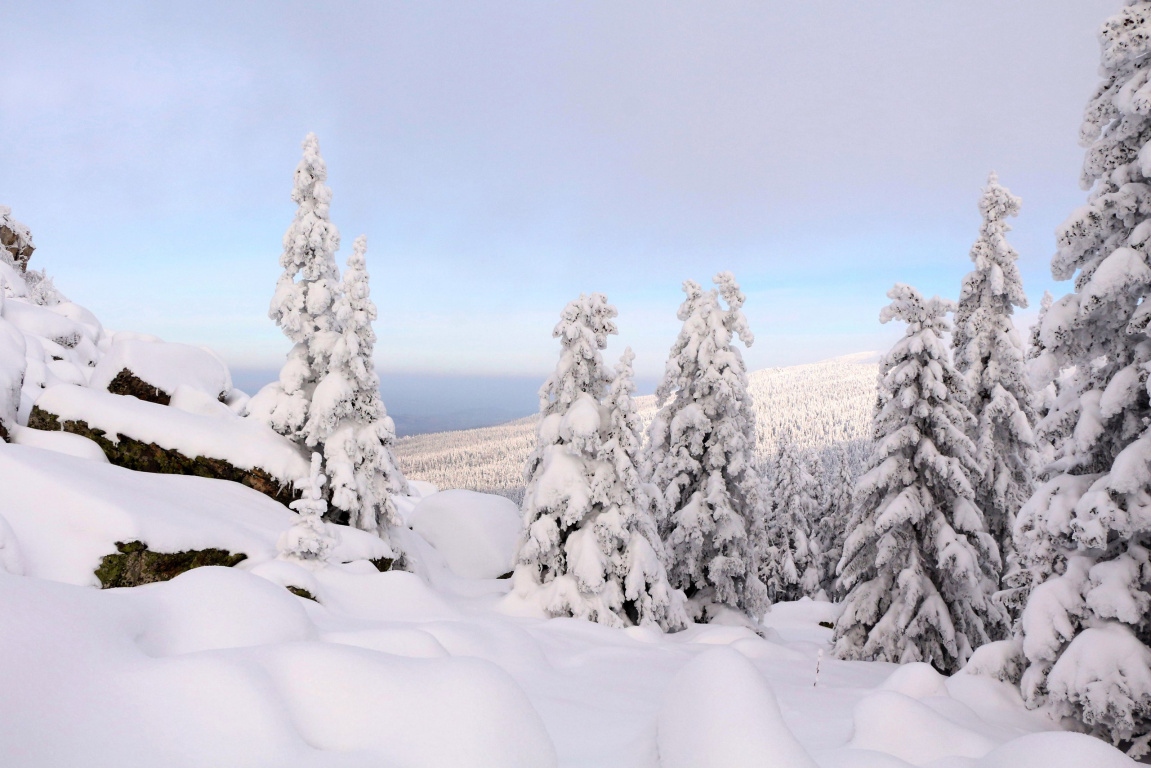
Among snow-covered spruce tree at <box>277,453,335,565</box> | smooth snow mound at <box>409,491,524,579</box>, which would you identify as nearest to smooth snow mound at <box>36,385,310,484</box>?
snow-covered spruce tree at <box>277,453,335,565</box>

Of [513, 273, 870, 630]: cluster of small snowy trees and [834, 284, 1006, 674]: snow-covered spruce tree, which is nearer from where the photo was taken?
[834, 284, 1006, 674]: snow-covered spruce tree

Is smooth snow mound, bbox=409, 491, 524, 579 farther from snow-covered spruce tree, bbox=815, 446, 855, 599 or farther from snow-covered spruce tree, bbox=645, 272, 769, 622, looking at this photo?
snow-covered spruce tree, bbox=815, 446, 855, 599

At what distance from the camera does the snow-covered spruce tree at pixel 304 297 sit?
18422mm

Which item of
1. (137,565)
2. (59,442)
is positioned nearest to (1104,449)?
(137,565)

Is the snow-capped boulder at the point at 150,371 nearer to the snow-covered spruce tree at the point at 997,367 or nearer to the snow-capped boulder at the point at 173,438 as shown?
the snow-capped boulder at the point at 173,438

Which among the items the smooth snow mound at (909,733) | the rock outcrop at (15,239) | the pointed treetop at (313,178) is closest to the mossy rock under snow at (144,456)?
the pointed treetop at (313,178)

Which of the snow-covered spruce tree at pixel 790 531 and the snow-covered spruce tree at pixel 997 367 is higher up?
the snow-covered spruce tree at pixel 997 367

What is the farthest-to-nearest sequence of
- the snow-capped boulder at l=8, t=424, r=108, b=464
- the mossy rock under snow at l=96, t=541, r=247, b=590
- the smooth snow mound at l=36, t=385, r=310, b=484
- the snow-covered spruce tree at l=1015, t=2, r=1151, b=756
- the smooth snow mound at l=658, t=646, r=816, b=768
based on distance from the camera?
1. the smooth snow mound at l=36, t=385, r=310, b=484
2. the snow-capped boulder at l=8, t=424, r=108, b=464
3. the mossy rock under snow at l=96, t=541, r=247, b=590
4. the snow-covered spruce tree at l=1015, t=2, r=1151, b=756
5. the smooth snow mound at l=658, t=646, r=816, b=768

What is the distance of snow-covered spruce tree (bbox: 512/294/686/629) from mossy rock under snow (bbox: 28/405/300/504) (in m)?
8.52

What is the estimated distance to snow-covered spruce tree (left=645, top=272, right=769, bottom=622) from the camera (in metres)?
18.5

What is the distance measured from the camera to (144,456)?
50.3 ft

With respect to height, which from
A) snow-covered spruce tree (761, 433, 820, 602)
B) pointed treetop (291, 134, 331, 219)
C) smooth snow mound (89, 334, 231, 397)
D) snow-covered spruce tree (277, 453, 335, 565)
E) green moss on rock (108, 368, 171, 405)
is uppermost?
pointed treetop (291, 134, 331, 219)

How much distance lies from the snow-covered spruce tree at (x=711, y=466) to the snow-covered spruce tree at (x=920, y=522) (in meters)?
3.41

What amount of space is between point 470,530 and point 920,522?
17096 mm
